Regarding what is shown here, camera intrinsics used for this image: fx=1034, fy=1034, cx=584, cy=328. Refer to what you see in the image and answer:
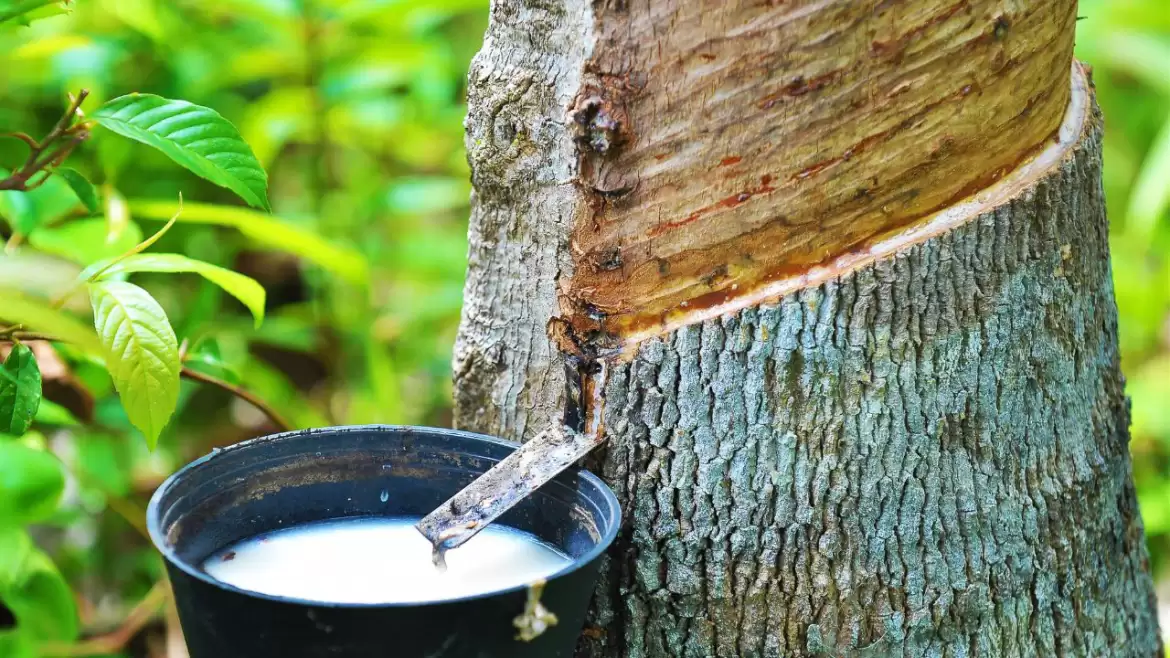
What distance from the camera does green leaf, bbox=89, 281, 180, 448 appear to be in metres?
1.05

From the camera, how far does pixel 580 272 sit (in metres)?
1.28

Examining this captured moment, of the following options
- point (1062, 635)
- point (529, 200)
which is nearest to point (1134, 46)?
point (1062, 635)

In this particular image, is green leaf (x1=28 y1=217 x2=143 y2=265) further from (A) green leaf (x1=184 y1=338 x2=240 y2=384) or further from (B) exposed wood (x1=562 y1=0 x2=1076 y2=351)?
(B) exposed wood (x1=562 y1=0 x2=1076 y2=351)

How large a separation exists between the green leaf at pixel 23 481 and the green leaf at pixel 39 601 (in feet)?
1.17

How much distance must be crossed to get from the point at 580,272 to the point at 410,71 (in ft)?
5.39

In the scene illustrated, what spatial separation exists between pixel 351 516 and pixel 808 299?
2.04 ft

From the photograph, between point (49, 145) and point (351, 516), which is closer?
point (49, 145)

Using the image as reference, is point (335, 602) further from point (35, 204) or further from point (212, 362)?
point (35, 204)

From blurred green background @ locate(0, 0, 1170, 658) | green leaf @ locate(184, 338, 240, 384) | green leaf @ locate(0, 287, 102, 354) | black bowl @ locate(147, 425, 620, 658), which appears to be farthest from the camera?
blurred green background @ locate(0, 0, 1170, 658)

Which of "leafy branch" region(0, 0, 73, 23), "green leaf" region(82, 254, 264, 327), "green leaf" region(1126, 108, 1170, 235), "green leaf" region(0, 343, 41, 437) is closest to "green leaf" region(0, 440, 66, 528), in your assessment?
"green leaf" region(0, 343, 41, 437)

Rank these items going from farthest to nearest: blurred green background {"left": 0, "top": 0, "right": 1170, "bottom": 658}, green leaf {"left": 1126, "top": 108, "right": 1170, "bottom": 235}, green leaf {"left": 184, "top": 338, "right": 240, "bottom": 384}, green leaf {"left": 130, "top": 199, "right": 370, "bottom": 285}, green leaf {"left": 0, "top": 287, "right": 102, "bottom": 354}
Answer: green leaf {"left": 1126, "top": 108, "right": 1170, "bottom": 235}, blurred green background {"left": 0, "top": 0, "right": 1170, "bottom": 658}, green leaf {"left": 130, "top": 199, "right": 370, "bottom": 285}, green leaf {"left": 184, "top": 338, "right": 240, "bottom": 384}, green leaf {"left": 0, "top": 287, "right": 102, "bottom": 354}

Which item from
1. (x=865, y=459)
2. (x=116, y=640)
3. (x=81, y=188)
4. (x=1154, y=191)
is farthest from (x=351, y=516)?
(x=1154, y=191)

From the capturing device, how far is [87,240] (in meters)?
1.63

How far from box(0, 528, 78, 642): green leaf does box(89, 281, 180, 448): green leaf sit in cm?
52
